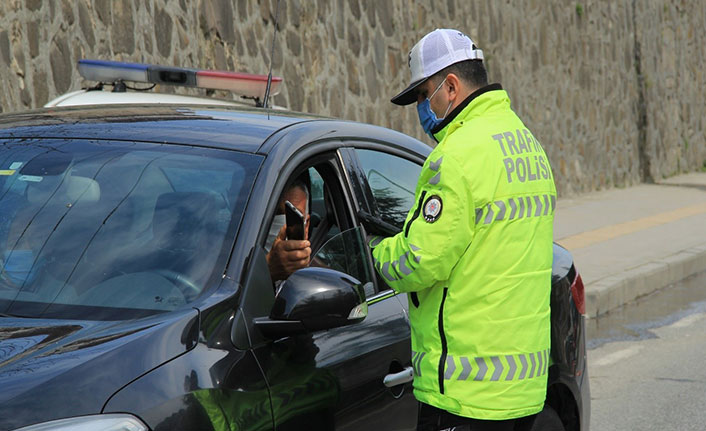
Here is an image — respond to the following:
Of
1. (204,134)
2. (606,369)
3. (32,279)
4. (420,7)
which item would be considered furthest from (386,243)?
(420,7)

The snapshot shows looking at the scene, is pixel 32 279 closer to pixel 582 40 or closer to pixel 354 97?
pixel 354 97

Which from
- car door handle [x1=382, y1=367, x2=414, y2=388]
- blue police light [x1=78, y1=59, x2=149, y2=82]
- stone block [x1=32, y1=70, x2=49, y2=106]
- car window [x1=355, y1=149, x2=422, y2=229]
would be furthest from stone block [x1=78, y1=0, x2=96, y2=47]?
car door handle [x1=382, y1=367, x2=414, y2=388]

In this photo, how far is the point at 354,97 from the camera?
44.2 feet

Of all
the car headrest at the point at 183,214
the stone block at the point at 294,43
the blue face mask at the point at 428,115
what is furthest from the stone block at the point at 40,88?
the blue face mask at the point at 428,115

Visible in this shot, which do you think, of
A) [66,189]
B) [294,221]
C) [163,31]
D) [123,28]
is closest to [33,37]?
[123,28]

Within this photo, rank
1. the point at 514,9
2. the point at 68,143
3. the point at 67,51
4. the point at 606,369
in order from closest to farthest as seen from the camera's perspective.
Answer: the point at 68,143 → the point at 606,369 → the point at 67,51 → the point at 514,9

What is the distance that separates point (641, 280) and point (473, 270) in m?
8.29

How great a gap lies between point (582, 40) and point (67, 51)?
12725mm

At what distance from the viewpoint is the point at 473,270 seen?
3088 mm

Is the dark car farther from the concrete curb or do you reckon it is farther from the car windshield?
the concrete curb

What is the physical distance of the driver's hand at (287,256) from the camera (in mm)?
3504

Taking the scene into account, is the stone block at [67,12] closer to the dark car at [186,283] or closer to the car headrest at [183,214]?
the dark car at [186,283]

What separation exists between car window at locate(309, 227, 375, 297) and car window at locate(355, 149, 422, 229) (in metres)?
0.25

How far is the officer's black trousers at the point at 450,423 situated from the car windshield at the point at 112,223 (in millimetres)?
762
